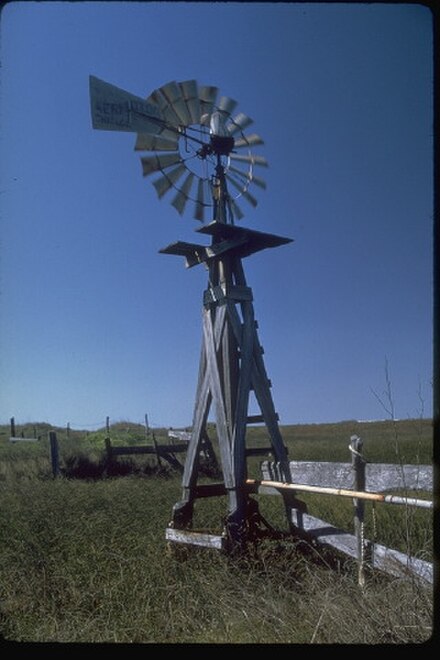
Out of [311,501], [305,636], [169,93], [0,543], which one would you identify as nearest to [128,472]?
[311,501]

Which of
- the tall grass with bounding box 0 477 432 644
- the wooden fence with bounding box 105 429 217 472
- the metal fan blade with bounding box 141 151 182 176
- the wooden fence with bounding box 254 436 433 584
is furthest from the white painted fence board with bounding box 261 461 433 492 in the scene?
the wooden fence with bounding box 105 429 217 472

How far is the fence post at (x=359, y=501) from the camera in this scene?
4.45 meters

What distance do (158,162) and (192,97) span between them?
2.71 feet

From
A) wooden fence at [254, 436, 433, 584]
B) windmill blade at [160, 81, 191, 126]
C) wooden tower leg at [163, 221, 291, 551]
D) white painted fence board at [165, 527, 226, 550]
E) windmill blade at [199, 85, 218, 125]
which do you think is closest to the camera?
wooden fence at [254, 436, 433, 584]

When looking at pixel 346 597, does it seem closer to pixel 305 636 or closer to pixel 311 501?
pixel 305 636

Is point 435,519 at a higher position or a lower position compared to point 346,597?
higher

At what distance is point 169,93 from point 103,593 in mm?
5004

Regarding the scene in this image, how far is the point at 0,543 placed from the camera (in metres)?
6.08

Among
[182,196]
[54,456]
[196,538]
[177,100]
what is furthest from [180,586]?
[54,456]

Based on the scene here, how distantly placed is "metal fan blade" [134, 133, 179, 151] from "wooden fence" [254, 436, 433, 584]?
3.69m

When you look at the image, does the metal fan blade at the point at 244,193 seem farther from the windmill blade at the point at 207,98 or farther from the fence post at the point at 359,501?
the fence post at the point at 359,501

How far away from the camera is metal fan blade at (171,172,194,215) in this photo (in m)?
6.38

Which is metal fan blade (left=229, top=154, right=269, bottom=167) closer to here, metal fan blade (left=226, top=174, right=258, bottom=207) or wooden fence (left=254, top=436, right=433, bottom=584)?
metal fan blade (left=226, top=174, right=258, bottom=207)

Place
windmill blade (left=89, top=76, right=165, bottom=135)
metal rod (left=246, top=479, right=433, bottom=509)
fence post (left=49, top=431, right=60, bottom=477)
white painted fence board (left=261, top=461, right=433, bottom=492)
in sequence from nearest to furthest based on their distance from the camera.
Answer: metal rod (left=246, top=479, right=433, bottom=509) → white painted fence board (left=261, top=461, right=433, bottom=492) → windmill blade (left=89, top=76, right=165, bottom=135) → fence post (left=49, top=431, right=60, bottom=477)
